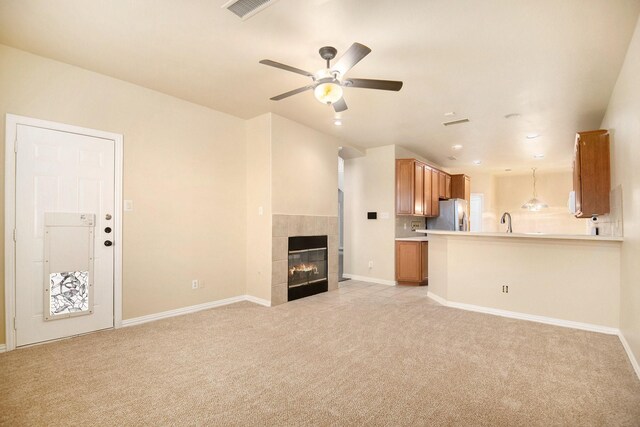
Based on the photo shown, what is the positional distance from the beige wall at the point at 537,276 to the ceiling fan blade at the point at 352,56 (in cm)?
316

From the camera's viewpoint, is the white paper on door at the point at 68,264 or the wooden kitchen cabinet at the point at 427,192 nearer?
the white paper on door at the point at 68,264

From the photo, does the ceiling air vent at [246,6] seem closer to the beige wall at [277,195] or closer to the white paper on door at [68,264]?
the beige wall at [277,195]

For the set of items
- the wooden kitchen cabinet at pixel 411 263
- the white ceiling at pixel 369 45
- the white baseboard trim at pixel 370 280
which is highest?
the white ceiling at pixel 369 45

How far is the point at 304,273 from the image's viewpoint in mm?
5242

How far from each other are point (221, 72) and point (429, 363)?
361 cm

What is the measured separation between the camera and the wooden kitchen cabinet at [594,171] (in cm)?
367

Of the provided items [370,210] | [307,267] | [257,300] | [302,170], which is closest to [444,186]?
[370,210]

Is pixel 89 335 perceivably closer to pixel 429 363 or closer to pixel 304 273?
pixel 304 273

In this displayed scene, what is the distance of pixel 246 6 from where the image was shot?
7.55 ft

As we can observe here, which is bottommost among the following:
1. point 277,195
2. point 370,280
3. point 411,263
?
point 370,280

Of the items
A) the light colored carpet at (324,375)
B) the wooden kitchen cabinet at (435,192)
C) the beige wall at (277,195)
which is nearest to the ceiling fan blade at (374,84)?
the beige wall at (277,195)

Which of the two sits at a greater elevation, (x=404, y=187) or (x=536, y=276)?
(x=404, y=187)

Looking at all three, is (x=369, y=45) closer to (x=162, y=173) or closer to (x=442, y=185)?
(x=162, y=173)

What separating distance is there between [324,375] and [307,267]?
2.85m
